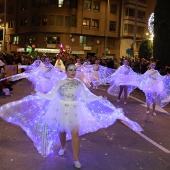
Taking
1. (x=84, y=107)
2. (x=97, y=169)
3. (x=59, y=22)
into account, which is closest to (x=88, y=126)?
(x=84, y=107)

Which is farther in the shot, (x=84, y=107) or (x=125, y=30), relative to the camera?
(x=125, y=30)

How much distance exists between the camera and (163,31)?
22953mm

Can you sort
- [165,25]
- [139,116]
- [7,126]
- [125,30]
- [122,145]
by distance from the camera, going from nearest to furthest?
[122,145] → [7,126] → [139,116] → [165,25] → [125,30]

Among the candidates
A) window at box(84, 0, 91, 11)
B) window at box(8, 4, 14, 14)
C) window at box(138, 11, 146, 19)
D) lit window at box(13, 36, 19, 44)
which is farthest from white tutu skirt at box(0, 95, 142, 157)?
window at box(8, 4, 14, 14)

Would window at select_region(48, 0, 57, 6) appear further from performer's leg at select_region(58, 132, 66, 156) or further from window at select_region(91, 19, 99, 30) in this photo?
performer's leg at select_region(58, 132, 66, 156)

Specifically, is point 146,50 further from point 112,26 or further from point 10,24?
point 10,24

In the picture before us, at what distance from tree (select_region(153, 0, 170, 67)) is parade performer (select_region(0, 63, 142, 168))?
17.3 metres

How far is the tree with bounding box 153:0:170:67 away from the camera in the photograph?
22734 millimetres

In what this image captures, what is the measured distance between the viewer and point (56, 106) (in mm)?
5762

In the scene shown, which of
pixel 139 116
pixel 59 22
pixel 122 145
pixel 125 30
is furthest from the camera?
pixel 125 30

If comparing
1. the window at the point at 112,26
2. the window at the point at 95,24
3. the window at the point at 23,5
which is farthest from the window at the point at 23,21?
the window at the point at 112,26

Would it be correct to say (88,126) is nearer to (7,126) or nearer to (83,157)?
(83,157)

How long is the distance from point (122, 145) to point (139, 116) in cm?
401

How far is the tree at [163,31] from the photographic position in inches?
895
